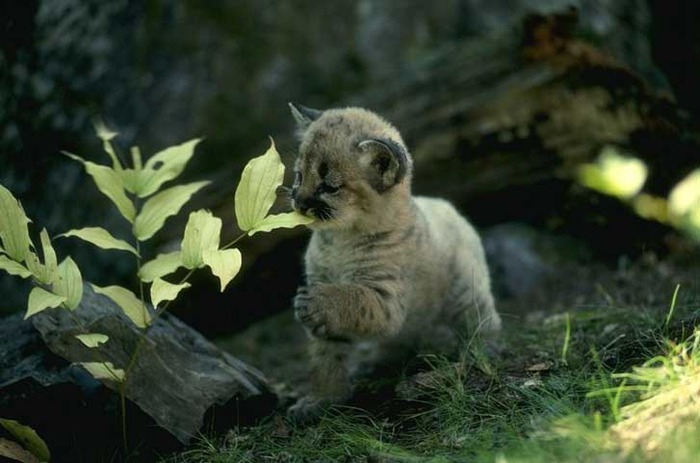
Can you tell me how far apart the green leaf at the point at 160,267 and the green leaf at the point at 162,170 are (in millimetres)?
374

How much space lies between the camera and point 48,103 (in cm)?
682

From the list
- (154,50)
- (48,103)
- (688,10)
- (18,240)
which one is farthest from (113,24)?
(688,10)

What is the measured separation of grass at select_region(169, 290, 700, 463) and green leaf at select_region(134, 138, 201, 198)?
4.76ft

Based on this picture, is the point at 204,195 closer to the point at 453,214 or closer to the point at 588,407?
the point at 453,214

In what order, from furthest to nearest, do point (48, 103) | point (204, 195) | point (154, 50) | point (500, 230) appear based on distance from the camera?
point (154, 50) < point (500, 230) < point (204, 195) < point (48, 103)

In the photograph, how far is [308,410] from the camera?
498 centimetres

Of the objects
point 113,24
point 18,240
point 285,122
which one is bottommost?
point 285,122

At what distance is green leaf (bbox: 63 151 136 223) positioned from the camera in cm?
419

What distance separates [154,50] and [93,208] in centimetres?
289

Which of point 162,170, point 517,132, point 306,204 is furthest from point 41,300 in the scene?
point 517,132

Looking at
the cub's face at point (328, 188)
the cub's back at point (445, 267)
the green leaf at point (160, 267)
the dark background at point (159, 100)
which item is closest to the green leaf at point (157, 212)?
the green leaf at point (160, 267)

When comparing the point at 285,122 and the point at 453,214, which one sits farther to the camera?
the point at 285,122

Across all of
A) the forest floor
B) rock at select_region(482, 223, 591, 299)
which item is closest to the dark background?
rock at select_region(482, 223, 591, 299)

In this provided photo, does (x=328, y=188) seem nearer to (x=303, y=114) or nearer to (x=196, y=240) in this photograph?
(x=303, y=114)
